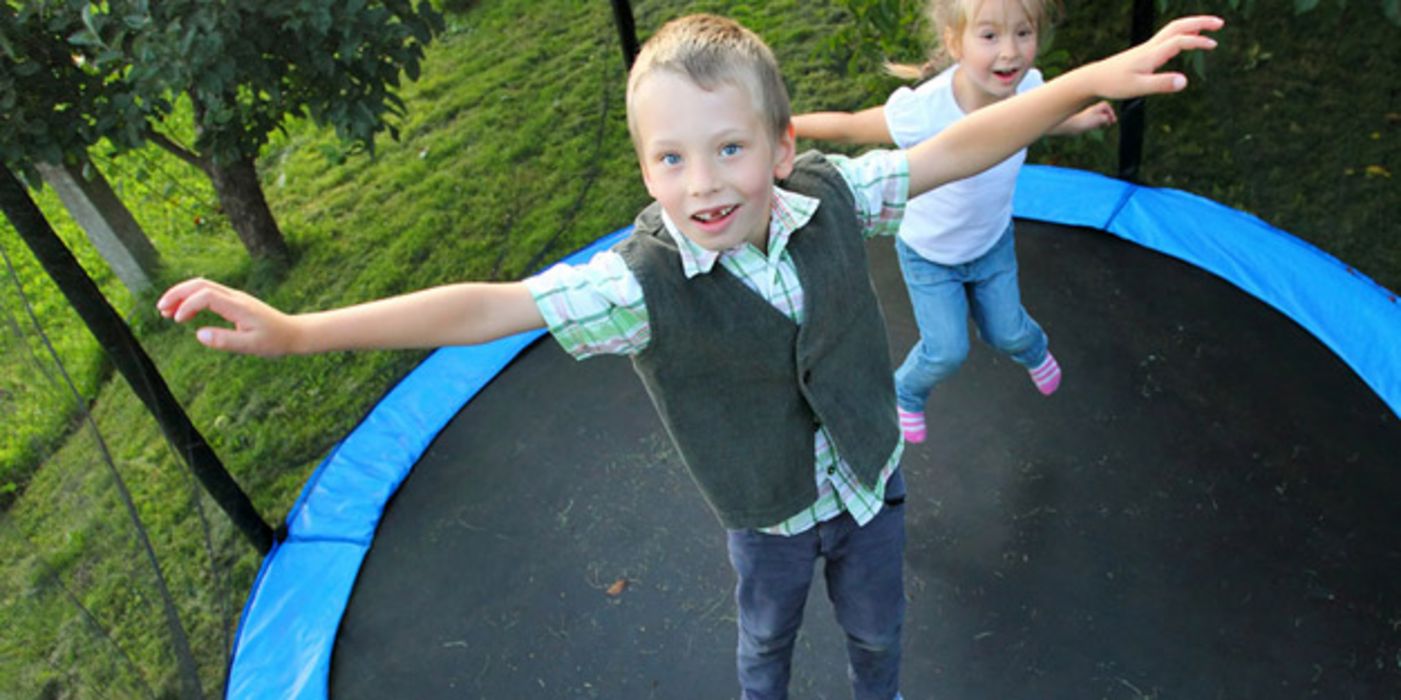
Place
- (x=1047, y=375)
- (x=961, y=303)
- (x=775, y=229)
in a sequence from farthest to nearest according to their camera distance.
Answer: (x=1047, y=375) < (x=961, y=303) < (x=775, y=229)

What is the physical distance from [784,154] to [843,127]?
1.75ft

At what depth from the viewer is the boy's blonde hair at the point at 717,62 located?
116 cm

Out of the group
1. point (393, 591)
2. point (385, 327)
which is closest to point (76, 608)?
point (393, 591)

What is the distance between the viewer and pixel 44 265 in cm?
210

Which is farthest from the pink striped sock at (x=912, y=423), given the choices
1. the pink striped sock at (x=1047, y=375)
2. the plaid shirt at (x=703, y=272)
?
the plaid shirt at (x=703, y=272)

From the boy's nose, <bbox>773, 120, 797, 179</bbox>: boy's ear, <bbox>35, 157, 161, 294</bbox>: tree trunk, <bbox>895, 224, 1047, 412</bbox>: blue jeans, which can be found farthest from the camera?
<bbox>35, 157, 161, 294</bbox>: tree trunk

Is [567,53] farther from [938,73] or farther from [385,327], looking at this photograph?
[385,327]

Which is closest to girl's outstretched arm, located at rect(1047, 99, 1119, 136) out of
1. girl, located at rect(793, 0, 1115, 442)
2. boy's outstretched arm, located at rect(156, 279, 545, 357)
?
girl, located at rect(793, 0, 1115, 442)

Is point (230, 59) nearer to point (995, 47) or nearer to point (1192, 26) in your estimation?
point (995, 47)

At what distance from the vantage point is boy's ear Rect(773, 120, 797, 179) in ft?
4.13

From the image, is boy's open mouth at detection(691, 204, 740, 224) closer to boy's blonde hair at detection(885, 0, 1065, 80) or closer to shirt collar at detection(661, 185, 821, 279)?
shirt collar at detection(661, 185, 821, 279)

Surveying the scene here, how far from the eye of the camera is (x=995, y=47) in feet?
6.02

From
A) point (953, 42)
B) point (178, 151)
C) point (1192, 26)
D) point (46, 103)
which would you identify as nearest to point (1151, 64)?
point (1192, 26)

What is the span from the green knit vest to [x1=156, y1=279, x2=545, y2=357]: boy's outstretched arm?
0.17 m
